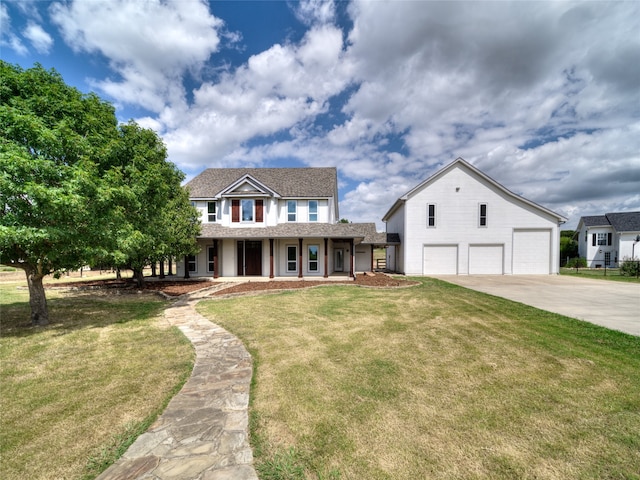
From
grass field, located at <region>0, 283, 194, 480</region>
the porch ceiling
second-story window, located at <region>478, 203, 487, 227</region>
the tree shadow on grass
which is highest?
second-story window, located at <region>478, 203, 487, 227</region>

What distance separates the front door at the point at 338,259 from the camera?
76.2ft

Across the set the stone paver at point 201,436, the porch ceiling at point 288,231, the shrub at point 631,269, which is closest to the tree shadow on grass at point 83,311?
the stone paver at point 201,436

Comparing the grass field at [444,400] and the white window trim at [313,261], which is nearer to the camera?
the grass field at [444,400]

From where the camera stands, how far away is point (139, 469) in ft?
8.36

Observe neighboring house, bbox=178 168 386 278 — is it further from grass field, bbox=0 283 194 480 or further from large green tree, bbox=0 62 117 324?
grass field, bbox=0 283 194 480

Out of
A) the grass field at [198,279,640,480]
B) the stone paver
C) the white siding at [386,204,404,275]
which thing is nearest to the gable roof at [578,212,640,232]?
the white siding at [386,204,404,275]

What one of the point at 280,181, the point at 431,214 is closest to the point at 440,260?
the point at 431,214

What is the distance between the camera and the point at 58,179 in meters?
6.72

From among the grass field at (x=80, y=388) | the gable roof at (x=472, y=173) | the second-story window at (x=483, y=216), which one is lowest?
the grass field at (x=80, y=388)

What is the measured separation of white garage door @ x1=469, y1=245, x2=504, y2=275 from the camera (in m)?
21.5

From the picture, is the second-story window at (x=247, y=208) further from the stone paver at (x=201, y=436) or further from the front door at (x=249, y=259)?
the stone paver at (x=201, y=436)

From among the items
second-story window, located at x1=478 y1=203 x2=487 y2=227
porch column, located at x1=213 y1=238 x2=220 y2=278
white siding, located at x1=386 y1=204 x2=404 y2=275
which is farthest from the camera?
white siding, located at x1=386 y1=204 x2=404 y2=275

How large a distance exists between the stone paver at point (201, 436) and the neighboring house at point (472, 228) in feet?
64.9

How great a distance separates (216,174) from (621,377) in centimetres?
2370
